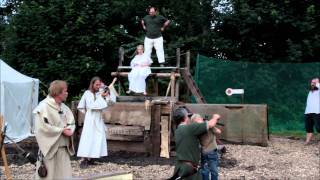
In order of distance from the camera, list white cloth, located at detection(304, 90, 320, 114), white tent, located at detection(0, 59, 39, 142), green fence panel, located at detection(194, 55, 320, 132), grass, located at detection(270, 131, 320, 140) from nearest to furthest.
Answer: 1. white cloth, located at detection(304, 90, 320, 114)
2. white tent, located at detection(0, 59, 39, 142)
3. grass, located at detection(270, 131, 320, 140)
4. green fence panel, located at detection(194, 55, 320, 132)

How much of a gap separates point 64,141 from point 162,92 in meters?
13.1

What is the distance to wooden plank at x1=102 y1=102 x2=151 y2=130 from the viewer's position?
10422 mm

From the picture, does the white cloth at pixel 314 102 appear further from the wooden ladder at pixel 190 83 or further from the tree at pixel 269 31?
the tree at pixel 269 31

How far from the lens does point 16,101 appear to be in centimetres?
1452

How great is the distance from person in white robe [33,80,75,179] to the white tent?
8.70 m

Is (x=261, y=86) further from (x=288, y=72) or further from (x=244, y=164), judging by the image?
(x=244, y=164)

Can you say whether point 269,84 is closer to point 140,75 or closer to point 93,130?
point 140,75

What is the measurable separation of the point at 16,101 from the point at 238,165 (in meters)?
7.48

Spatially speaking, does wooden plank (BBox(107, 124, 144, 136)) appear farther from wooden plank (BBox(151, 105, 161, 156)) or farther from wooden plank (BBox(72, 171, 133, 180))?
wooden plank (BBox(72, 171, 133, 180))

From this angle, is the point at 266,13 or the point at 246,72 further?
the point at 266,13

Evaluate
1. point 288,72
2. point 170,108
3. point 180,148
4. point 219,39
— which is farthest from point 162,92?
point 180,148

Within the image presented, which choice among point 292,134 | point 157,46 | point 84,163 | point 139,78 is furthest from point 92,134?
point 292,134

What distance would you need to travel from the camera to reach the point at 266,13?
1917 cm

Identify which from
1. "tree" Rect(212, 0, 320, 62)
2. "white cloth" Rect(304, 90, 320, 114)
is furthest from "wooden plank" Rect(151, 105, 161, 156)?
"tree" Rect(212, 0, 320, 62)
